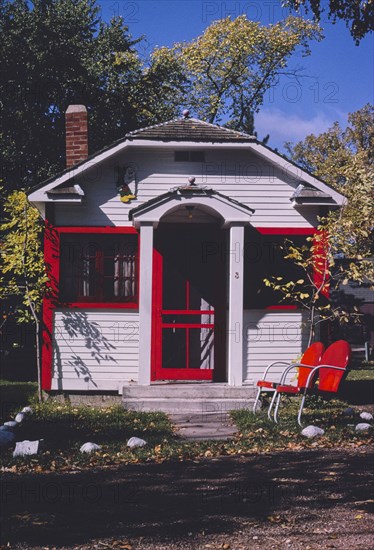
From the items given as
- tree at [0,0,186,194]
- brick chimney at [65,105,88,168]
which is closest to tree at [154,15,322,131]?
tree at [0,0,186,194]

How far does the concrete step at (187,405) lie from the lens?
1150 cm

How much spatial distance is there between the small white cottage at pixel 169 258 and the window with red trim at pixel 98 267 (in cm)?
2

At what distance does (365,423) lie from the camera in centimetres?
996

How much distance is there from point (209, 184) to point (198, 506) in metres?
8.14

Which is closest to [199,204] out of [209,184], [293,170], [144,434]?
[209,184]

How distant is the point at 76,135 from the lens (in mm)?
14312

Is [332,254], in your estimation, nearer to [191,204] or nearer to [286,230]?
Result: [286,230]

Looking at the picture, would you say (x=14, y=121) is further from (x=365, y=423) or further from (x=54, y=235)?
(x=365, y=423)

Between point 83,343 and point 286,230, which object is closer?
point 83,343

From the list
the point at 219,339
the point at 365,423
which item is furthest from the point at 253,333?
the point at 365,423

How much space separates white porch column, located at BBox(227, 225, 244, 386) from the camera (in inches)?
484

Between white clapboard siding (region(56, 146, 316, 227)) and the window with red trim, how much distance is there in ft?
1.15

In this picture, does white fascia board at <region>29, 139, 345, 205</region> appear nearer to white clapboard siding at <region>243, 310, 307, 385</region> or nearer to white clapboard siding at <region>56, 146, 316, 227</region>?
white clapboard siding at <region>56, 146, 316, 227</region>

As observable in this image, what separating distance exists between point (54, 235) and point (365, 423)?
6.39 meters
